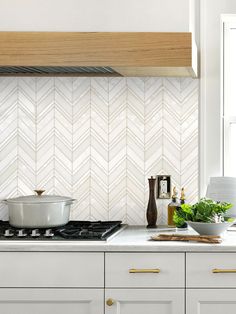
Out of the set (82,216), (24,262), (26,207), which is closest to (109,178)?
(82,216)

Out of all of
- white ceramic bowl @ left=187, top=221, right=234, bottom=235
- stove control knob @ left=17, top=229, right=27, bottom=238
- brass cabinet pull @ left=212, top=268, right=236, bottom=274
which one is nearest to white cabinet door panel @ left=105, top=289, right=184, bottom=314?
brass cabinet pull @ left=212, top=268, right=236, bottom=274

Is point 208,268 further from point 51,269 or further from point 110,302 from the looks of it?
point 51,269

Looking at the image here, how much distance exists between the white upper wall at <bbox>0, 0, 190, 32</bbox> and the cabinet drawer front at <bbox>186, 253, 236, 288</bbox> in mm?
1064

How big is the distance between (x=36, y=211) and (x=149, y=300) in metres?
0.73

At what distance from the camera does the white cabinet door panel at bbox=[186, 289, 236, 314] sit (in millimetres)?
2848

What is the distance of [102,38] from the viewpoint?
9.91ft

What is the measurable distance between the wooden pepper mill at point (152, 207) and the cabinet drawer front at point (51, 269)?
664 mm

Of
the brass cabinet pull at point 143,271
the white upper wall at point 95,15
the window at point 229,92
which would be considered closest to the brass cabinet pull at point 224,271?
the brass cabinet pull at point 143,271

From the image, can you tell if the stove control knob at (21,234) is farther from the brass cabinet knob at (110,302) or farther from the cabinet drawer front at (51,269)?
the brass cabinet knob at (110,302)

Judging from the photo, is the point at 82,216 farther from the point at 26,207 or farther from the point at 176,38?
the point at 176,38

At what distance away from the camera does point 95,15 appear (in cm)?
310

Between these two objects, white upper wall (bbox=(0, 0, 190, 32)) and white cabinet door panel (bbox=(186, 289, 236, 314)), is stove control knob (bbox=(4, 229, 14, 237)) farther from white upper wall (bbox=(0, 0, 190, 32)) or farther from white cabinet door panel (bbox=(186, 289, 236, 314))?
white upper wall (bbox=(0, 0, 190, 32))

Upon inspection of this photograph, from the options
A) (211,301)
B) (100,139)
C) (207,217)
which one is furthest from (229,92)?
(211,301)

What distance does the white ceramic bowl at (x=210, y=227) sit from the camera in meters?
3.04
